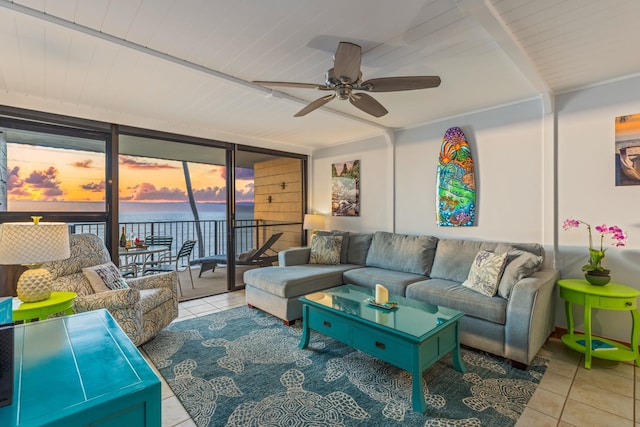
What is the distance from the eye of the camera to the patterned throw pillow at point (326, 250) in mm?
4145

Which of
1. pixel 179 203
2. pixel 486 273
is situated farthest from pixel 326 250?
pixel 179 203

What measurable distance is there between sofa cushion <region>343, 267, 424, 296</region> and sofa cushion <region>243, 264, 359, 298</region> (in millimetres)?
178

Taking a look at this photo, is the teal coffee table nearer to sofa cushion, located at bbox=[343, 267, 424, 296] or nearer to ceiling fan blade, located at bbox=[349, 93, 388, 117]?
sofa cushion, located at bbox=[343, 267, 424, 296]

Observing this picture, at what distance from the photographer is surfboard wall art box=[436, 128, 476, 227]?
3.57m

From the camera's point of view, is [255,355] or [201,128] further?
[201,128]

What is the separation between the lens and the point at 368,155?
15.5ft

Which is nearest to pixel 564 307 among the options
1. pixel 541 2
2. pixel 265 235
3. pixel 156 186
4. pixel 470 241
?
pixel 470 241

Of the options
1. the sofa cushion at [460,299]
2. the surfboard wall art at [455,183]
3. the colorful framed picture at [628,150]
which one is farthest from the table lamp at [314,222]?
the colorful framed picture at [628,150]

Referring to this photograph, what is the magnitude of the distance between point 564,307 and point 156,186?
7274mm

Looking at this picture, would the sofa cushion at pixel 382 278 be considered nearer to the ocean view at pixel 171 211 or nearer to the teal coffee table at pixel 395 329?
the teal coffee table at pixel 395 329

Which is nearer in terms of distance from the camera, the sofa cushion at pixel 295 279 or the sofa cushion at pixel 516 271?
the sofa cushion at pixel 516 271

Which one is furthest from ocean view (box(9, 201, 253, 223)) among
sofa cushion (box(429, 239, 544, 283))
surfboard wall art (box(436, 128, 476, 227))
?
sofa cushion (box(429, 239, 544, 283))

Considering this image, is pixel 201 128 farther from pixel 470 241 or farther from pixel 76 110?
pixel 470 241

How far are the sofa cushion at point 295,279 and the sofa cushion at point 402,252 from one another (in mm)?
431
